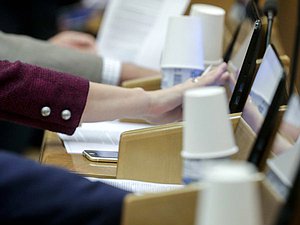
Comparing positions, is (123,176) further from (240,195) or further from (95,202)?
(240,195)

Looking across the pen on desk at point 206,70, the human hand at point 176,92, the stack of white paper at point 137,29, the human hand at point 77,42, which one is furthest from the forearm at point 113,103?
the human hand at point 77,42

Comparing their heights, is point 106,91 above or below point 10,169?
below

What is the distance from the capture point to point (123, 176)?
3.90 feet

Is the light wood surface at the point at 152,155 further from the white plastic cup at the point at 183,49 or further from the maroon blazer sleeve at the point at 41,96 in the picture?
the white plastic cup at the point at 183,49

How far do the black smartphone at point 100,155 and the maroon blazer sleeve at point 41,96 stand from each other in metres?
0.05

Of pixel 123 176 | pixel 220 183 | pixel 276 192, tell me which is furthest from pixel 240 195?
pixel 123 176

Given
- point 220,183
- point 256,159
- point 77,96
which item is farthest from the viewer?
point 77,96

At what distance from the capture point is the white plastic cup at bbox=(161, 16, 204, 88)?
1468 mm

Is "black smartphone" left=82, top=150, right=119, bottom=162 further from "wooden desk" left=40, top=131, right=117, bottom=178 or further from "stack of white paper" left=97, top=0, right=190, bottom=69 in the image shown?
"stack of white paper" left=97, top=0, right=190, bottom=69

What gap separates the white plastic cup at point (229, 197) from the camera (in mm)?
662

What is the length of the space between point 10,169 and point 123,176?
35 centimetres

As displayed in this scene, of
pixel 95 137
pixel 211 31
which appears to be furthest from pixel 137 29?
pixel 95 137

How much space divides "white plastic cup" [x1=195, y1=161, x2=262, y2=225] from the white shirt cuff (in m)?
1.16

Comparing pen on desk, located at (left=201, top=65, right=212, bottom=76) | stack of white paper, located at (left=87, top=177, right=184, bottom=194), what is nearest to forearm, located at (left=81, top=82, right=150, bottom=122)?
pen on desk, located at (left=201, top=65, right=212, bottom=76)
